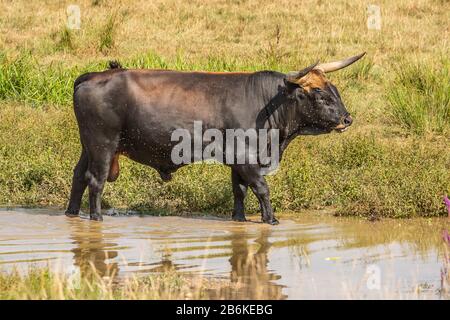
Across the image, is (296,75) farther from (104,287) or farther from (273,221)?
(104,287)

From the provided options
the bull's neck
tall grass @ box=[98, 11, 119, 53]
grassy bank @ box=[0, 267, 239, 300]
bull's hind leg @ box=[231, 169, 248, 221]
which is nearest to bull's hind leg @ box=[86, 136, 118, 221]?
bull's hind leg @ box=[231, 169, 248, 221]

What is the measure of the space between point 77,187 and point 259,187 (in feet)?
5.54

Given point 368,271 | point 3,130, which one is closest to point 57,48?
point 3,130

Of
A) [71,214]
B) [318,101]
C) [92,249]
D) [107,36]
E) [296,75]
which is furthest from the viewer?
[107,36]

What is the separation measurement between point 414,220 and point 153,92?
2.56 m

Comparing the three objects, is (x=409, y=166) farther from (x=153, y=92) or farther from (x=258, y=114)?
(x=153, y=92)

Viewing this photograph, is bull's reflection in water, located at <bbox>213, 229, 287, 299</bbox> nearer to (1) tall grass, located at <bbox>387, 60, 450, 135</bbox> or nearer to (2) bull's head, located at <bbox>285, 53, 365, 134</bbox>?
(2) bull's head, located at <bbox>285, 53, 365, 134</bbox>

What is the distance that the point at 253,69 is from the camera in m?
15.0

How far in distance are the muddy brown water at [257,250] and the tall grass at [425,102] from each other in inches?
118

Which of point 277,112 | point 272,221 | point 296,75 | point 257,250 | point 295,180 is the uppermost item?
point 296,75

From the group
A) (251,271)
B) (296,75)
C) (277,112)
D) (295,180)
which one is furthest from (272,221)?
(251,271)

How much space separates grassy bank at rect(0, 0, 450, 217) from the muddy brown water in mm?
395

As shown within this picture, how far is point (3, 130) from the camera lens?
43.2 feet

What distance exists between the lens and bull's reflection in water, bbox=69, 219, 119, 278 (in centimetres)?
827
